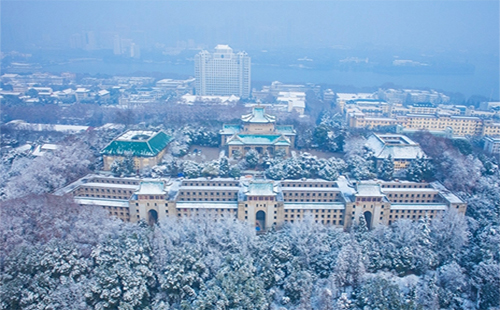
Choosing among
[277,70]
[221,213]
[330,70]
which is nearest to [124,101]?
[221,213]

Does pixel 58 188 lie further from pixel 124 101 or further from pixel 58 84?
pixel 58 84

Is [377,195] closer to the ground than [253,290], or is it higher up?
higher up

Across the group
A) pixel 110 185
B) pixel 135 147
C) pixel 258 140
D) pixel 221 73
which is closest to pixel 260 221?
pixel 110 185

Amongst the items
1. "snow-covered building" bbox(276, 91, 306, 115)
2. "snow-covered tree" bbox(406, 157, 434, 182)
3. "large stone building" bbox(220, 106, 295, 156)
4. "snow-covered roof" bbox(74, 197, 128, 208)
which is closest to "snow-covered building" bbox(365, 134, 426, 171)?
"snow-covered tree" bbox(406, 157, 434, 182)

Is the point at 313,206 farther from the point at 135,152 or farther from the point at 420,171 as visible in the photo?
the point at 135,152

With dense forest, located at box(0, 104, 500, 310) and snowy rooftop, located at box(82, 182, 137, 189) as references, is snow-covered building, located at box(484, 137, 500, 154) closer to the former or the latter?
dense forest, located at box(0, 104, 500, 310)

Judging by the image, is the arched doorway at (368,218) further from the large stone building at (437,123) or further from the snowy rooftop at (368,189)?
the large stone building at (437,123)
